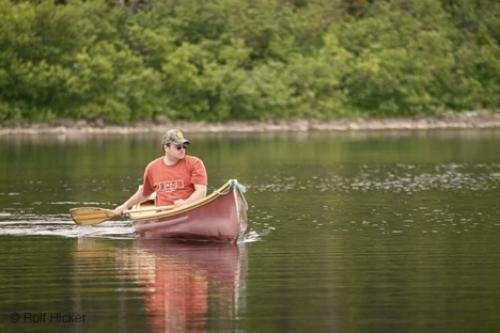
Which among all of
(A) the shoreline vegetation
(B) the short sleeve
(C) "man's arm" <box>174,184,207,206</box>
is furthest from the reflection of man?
(A) the shoreline vegetation

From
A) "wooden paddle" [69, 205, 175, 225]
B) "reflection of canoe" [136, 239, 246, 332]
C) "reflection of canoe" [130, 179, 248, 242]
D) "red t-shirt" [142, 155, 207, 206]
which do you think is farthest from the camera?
"wooden paddle" [69, 205, 175, 225]

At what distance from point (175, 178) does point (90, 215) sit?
106 inches

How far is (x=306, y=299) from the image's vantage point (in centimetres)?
1772

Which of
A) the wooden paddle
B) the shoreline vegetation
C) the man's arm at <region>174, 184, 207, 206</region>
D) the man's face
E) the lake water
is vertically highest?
the man's face

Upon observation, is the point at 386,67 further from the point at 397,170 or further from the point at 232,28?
the point at 397,170

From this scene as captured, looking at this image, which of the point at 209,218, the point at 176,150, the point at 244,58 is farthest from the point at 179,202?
the point at 244,58

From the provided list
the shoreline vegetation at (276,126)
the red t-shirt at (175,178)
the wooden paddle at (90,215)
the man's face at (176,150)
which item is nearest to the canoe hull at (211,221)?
the red t-shirt at (175,178)

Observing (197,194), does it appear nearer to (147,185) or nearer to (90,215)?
(147,185)

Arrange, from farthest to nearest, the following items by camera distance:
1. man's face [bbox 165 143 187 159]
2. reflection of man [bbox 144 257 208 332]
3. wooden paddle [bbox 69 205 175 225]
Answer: wooden paddle [bbox 69 205 175 225]
man's face [bbox 165 143 187 159]
reflection of man [bbox 144 257 208 332]

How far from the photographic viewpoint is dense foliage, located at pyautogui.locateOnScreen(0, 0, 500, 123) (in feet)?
278

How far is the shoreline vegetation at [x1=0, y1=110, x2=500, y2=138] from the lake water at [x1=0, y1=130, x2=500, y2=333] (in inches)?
1477

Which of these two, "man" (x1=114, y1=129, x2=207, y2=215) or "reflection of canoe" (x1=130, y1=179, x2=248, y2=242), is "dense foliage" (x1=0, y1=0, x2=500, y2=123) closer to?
"man" (x1=114, y1=129, x2=207, y2=215)

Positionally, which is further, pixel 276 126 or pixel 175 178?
pixel 276 126

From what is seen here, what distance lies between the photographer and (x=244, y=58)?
309ft
